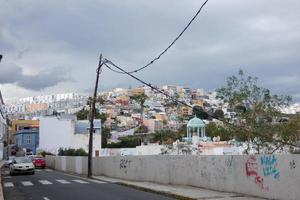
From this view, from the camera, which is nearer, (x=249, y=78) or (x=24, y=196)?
(x=24, y=196)

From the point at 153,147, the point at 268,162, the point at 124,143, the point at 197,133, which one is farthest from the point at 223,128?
the point at 124,143

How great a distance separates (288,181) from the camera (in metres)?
17.9

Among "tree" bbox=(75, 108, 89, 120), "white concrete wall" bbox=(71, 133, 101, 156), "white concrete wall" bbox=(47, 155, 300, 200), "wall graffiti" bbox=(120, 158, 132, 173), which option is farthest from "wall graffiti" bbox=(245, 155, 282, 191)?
"tree" bbox=(75, 108, 89, 120)

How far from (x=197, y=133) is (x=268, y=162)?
57.6 meters

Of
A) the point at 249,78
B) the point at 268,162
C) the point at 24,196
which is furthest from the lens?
the point at 249,78

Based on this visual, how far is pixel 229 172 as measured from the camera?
72.8 ft

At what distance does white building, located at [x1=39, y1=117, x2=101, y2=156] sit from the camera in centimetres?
10331

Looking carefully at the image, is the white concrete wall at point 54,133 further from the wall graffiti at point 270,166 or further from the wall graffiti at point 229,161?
the wall graffiti at point 270,166

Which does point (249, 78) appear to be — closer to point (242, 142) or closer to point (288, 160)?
point (242, 142)

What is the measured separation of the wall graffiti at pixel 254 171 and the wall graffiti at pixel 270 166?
Answer: 0.39 m

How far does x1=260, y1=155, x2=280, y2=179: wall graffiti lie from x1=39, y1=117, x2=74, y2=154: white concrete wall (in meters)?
85.7

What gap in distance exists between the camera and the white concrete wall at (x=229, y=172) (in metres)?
18.1

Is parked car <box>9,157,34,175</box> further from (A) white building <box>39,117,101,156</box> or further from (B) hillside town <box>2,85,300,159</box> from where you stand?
(A) white building <box>39,117,101,156</box>

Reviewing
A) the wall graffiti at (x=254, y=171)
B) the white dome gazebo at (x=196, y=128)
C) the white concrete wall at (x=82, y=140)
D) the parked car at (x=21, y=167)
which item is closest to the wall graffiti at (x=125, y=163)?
the parked car at (x=21, y=167)
